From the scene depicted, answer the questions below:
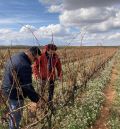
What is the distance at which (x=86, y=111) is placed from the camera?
503 inches

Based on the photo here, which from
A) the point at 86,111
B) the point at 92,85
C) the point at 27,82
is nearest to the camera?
the point at 27,82

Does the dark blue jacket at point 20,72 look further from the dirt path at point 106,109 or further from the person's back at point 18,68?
the dirt path at point 106,109

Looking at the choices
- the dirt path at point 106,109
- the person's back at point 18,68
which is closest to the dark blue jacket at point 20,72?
the person's back at point 18,68

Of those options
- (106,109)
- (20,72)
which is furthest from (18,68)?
(106,109)

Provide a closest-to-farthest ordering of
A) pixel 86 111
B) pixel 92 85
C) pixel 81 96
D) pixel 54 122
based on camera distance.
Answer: pixel 54 122, pixel 86 111, pixel 81 96, pixel 92 85

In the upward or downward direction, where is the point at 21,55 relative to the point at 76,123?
upward

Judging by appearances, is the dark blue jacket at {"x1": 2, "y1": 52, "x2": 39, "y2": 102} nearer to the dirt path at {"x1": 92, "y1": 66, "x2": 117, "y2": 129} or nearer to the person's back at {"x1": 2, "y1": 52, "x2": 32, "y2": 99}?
the person's back at {"x1": 2, "y1": 52, "x2": 32, "y2": 99}

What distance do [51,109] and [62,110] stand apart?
6.89ft

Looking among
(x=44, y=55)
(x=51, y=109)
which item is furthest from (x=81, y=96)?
(x=51, y=109)

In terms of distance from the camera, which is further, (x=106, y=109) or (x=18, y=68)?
(x=106, y=109)

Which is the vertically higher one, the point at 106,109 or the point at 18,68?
the point at 18,68

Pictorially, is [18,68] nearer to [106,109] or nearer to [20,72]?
[20,72]

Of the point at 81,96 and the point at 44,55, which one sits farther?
the point at 81,96

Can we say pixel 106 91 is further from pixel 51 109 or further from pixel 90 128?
pixel 51 109
